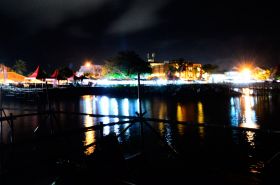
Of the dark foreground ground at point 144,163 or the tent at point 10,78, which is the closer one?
the dark foreground ground at point 144,163

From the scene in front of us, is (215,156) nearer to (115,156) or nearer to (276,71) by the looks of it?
(115,156)

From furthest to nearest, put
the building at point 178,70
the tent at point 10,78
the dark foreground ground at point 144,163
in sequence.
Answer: the building at point 178,70 < the tent at point 10,78 < the dark foreground ground at point 144,163

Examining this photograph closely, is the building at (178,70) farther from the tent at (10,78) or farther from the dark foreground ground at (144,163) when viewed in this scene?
the dark foreground ground at (144,163)

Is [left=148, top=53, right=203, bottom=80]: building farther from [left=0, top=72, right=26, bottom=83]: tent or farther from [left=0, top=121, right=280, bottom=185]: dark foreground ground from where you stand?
[left=0, top=121, right=280, bottom=185]: dark foreground ground

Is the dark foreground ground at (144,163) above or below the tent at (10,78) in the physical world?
below

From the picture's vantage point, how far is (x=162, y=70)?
122938 mm

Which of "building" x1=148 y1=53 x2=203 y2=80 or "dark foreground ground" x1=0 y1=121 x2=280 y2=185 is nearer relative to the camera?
"dark foreground ground" x1=0 y1=121 x2=280 y2=185

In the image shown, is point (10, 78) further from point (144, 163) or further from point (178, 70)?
point (178, 70)

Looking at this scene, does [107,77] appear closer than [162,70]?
Yes

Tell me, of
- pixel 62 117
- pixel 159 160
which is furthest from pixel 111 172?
pixel 62 117

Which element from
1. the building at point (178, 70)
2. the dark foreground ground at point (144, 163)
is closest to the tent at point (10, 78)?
the dark foreground ground at point (144, 163)

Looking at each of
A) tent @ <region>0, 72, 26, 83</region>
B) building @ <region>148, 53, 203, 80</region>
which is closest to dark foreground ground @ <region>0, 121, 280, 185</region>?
tent @ <region>0, 72, 26, 83</region>

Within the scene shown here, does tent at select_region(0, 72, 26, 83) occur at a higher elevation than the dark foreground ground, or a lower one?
higher

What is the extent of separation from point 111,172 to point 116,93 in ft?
168
